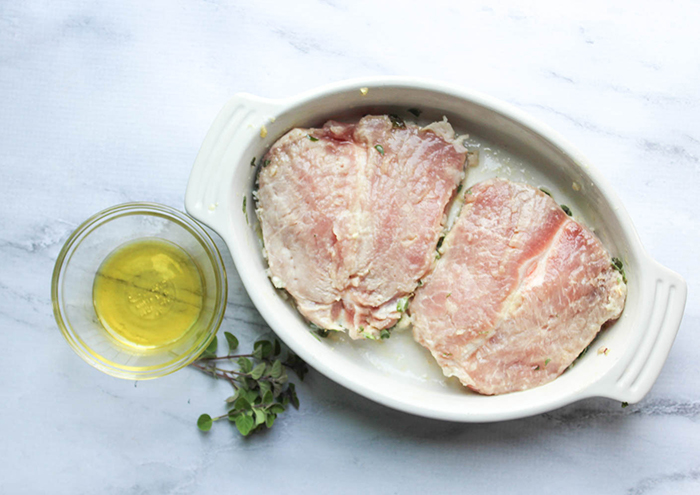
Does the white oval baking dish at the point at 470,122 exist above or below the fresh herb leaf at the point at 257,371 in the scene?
above

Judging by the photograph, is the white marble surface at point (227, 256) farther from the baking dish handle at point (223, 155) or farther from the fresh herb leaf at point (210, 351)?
the baking dish handle at point (223, 155)

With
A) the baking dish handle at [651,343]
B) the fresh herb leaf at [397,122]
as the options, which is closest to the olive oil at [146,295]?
the fresh herb leaf at [397,122]

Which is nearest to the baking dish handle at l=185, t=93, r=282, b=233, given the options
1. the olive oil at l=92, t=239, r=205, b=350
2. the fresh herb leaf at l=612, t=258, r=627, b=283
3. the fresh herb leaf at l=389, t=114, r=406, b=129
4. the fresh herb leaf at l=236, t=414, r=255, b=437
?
the olive oil at l=92, t=239, r=205, b=350

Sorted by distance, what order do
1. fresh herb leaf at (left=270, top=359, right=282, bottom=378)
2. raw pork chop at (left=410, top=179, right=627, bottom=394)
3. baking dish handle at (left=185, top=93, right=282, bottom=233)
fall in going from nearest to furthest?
1. baking dish handle at (left=185, top=93, right=282, bottom=233)
2. raw pork chop at (left=410, top=179, right=627, bottom=394)
3. fresh herb leaf at (left=270, top=359, right=282, bottom=378)

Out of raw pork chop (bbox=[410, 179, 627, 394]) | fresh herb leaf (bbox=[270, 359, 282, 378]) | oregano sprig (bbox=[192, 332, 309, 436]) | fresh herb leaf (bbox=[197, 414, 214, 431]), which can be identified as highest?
raw pork chop (bbox=[410, 179, 627, 394])

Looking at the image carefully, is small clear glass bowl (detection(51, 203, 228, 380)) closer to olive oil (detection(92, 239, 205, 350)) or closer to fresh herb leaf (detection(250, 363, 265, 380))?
olive oil (detection(92, 239, 205, 350))

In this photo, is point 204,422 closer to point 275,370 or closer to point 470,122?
point 275,370

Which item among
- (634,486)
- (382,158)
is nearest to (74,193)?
(382,158)
